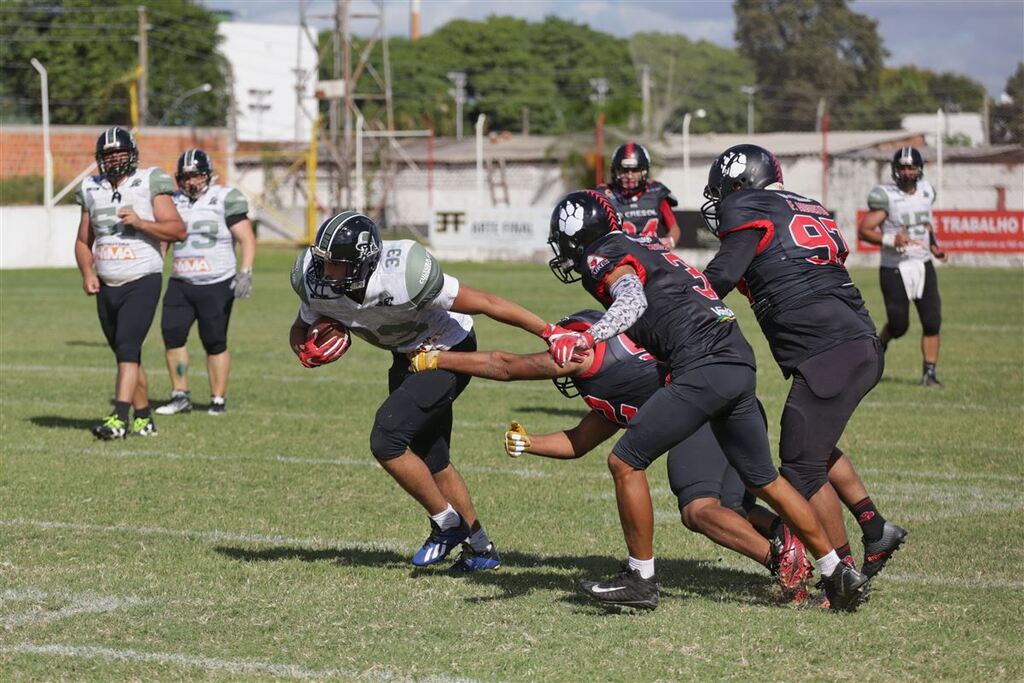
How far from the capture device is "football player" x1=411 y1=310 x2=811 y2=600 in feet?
19.1

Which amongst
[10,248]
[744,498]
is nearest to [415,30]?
[10,248]

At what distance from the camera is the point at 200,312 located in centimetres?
1174

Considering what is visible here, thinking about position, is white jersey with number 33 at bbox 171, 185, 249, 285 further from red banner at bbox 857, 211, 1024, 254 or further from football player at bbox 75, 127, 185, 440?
red banner at bbox 857, 211, 1024, 254

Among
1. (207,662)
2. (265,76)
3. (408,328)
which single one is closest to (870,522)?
(408,328)

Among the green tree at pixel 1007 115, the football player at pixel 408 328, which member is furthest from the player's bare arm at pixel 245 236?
the green tree at pixel 1007 115

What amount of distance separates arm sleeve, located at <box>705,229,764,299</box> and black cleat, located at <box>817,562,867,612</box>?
1207 millimetres

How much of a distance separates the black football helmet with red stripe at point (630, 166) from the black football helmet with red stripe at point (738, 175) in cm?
443

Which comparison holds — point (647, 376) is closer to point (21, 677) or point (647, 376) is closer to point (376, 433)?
point (376, 433)

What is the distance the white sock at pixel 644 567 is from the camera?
577 cm

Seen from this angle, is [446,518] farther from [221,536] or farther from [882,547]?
[882,547]

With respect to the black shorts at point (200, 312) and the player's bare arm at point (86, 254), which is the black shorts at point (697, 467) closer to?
the player's bare arm at point (86, 254)

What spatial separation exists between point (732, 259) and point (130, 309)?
5.55 m

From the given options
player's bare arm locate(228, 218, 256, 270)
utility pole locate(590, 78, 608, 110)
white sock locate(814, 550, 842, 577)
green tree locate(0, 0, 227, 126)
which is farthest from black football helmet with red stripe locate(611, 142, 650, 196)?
utility pole locate(590, 78, 608, 110)

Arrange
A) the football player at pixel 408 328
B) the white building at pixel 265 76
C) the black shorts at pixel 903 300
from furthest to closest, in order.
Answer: the white building at pixel 265 76 → the black shorts at pixel 903 300 → the football player at pixel 408 328
